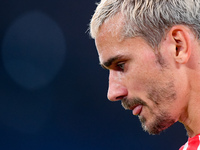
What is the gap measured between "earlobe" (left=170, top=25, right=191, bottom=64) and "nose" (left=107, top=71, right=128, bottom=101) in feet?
0.58

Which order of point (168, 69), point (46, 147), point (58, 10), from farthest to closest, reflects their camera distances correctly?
point (58, 10)
point (46, 147)
point (168, 69)

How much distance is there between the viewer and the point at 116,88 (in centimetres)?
85

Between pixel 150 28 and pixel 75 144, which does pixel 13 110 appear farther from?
pixel 150 28

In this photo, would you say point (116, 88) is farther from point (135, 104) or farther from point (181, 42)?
point (181, 42)

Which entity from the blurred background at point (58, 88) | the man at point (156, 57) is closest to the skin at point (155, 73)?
the man at point (156, 57)

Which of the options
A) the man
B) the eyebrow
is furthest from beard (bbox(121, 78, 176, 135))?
the eyebrow

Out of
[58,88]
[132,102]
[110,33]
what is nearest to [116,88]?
[132,102]

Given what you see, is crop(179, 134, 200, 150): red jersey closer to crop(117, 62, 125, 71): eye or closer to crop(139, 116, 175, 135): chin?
crop(139, 116, 175, 135): chin

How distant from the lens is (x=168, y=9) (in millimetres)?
778

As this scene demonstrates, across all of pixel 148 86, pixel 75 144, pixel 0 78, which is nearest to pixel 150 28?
pixel 148 86

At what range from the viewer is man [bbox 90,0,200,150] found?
Result: 763mm

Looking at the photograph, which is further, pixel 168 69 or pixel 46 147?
pixel 46 147

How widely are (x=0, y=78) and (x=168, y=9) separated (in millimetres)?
2564

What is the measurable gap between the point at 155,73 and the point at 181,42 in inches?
4.3
